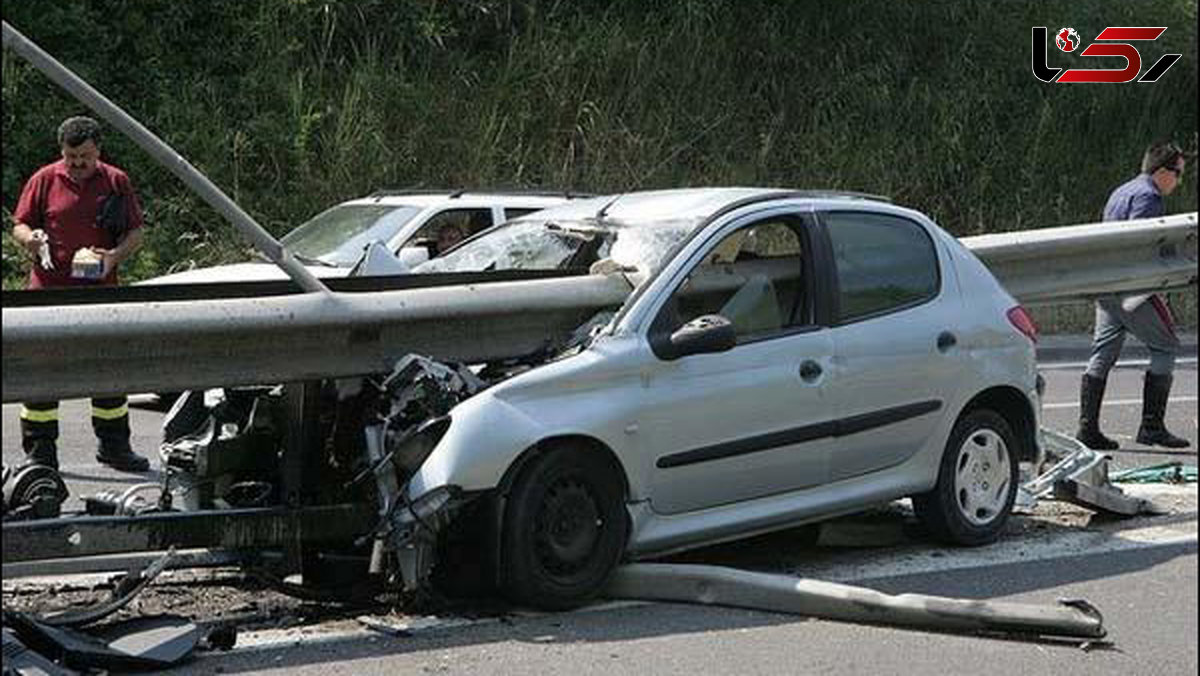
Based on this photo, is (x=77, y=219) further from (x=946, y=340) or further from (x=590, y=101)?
(x=590, y=101)

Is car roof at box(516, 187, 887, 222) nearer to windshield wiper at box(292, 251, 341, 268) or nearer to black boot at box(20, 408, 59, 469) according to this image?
black boot at box(20, 408, 59, 469)

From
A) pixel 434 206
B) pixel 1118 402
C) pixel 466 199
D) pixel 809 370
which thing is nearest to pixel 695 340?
pixel 809 370

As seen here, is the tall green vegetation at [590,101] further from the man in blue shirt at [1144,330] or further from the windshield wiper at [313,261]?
the man in blue shirt at [1144,330]

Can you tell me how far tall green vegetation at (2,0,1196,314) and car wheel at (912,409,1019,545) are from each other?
10.7 m

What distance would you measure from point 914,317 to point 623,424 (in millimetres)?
1711

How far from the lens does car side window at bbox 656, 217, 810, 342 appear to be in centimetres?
727

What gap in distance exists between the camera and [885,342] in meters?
7.62

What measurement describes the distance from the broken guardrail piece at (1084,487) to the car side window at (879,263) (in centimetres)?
124

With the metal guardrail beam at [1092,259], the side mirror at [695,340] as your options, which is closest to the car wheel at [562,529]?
the side mirror at [695,340]

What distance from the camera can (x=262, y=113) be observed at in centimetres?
2016

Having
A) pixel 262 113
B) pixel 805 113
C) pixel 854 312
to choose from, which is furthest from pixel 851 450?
pixel 805 113

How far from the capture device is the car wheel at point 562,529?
645 centimetres

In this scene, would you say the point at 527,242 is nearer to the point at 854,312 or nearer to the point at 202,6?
the point at 854,312

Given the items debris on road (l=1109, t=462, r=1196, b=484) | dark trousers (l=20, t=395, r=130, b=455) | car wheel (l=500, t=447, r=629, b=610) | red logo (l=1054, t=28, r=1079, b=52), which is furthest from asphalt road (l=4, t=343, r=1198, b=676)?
red logo (l=1054, t=28, r=1079, b=52)
